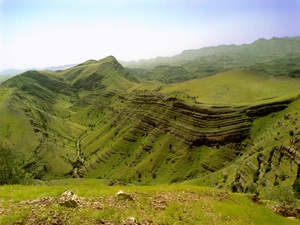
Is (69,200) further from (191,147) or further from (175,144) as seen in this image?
(175,144)

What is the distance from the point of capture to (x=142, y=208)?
1141 inches

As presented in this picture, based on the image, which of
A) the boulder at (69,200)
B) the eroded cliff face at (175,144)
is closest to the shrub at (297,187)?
the eroded cliff face at (175,144)

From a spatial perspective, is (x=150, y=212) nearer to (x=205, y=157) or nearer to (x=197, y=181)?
(x=197, y=181)

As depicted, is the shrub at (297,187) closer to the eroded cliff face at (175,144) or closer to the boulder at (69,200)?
the eroded cliff face at (175,144)

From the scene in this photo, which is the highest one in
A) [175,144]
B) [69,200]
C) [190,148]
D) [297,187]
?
[69,200]

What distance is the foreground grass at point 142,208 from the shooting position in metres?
24.6

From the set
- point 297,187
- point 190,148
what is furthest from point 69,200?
point 190,148

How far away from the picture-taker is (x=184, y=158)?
13750cm

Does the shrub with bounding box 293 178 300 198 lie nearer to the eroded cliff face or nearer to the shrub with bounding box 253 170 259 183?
the shrub with bounding box 253 170 259 183

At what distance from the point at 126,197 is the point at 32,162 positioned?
158069 millimetres

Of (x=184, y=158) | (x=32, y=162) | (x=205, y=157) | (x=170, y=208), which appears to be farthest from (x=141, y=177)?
(x=170, y=208)

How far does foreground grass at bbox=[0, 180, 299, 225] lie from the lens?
24.6m

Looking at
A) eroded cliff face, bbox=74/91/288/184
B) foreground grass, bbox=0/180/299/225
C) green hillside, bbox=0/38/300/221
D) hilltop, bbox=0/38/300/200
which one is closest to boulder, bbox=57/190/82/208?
foreground grass, bbox=0/180/299/225

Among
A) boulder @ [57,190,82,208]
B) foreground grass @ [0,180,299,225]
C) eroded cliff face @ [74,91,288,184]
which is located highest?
boulder @ [57,190,82,208]
